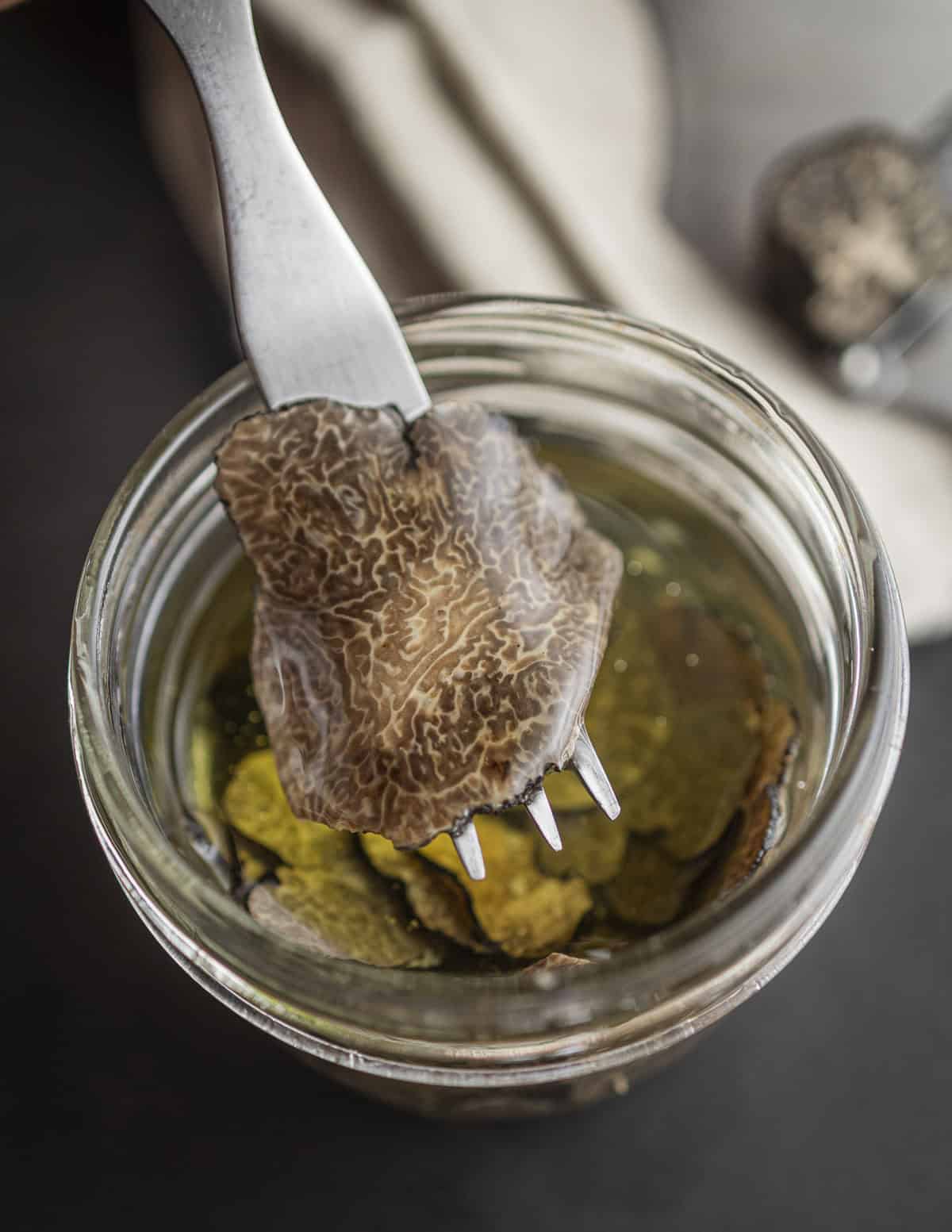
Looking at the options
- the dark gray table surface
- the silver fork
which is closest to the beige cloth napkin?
the dark gray table surface

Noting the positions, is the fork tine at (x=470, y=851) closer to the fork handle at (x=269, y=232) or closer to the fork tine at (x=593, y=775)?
the fork tine at (x=593, y=775)

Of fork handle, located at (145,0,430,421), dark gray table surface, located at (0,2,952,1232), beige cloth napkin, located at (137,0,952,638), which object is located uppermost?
beige cloth napkin, located at (137,0,952,638)

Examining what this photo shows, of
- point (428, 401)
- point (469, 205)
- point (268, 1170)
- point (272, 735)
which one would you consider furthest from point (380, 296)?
point (268, 1170)

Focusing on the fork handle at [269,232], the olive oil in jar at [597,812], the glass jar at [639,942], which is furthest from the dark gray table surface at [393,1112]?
the fork handle at [269,232]

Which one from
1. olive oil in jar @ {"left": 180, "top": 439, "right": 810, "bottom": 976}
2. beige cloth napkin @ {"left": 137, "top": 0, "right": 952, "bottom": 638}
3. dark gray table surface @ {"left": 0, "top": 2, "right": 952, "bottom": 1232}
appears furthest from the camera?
beige cloth napkin @ {"left": 137, "top": 0, "right": 952, "bottom": 638}

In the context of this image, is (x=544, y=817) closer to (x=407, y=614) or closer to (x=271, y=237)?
(x=407, y=614)

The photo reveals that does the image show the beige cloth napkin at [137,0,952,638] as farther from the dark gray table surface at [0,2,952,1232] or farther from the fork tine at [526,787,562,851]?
the fork tine at [526,787,562,851]
